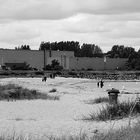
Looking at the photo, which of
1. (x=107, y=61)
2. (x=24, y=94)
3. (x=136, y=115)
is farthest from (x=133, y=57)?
(x=136, y=115)

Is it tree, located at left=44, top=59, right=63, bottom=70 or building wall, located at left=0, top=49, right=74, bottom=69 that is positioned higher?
building wall, located at left=0, top=49, right=74, bottom=69

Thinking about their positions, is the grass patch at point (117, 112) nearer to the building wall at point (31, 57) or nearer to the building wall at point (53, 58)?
the building wall at point (31, 57)

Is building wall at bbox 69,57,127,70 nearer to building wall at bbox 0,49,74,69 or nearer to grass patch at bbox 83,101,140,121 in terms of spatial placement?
building wall at bbox 0,49,74,69

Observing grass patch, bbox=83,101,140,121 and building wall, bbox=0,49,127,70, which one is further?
building wall, bbox=0,49,127,70

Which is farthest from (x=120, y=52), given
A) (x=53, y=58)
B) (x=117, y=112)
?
(x=117, y=112)

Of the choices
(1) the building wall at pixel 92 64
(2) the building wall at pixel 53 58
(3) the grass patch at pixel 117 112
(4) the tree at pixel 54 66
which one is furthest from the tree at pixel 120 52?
(3) the grass patch at pixel 117 112

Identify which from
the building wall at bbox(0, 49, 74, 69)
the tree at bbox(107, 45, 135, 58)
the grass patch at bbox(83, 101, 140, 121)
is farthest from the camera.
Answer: the tree at bbox(107, 45, 135, 58)

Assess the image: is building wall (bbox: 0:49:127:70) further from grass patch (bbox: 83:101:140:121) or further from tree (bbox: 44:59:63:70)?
grass patch (bbox: 83:101:140:121)

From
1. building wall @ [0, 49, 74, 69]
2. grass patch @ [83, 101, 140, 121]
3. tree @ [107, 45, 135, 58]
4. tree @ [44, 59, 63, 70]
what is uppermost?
tree @ [107, 45, 135, 58]

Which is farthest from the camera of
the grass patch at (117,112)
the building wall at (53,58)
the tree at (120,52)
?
the tree at (120,52)

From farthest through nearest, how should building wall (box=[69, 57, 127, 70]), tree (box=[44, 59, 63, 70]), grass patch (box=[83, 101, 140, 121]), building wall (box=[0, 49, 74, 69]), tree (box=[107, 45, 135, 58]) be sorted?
tree (box=[107, 45, 135, 58])
building wall (box=[69, 57, 127, 70])
building wall (box=[0, 49, 74, 69])
tree (box=[44, 59, 63, 70])
grass patch (box=[83, 101, 140, 121])

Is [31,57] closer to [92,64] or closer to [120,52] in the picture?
[92,64]

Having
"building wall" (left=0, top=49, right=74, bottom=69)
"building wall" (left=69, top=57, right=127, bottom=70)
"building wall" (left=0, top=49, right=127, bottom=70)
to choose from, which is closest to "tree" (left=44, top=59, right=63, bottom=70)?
"building wall" (left=0, top=49, right=127, bottom=70)

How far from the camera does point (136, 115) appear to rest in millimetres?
13586
